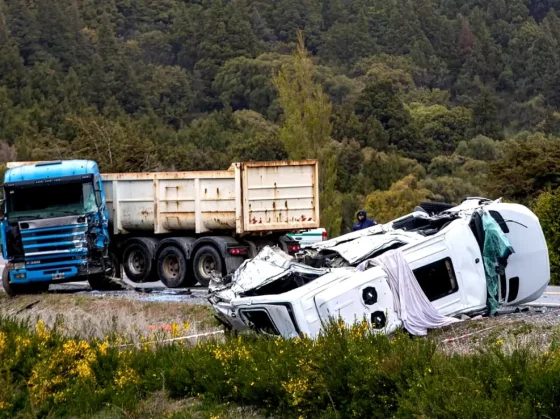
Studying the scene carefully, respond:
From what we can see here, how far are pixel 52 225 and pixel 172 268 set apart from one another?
306 centimetres

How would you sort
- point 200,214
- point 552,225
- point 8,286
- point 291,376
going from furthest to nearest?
point 552,225 < point 200,214 < point 8,286 < point 291,376

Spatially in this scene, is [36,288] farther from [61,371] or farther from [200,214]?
[61,371]

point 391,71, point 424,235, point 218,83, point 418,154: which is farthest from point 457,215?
point 391,71

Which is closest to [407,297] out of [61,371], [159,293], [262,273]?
[262,273]

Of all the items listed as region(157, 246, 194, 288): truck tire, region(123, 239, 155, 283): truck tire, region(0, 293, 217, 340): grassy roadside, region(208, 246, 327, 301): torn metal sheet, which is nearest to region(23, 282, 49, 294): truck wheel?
region(0, 293, 217, 340): grassy roadside

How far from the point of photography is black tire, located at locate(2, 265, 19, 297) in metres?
22.8

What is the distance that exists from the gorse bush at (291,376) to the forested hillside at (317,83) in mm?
25508

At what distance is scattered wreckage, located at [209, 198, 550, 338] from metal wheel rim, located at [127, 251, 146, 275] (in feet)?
27.8

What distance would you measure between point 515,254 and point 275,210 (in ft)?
27.1

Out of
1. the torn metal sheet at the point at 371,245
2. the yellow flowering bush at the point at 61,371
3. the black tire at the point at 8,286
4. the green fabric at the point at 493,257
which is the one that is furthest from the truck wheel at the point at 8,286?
the green fabric at the point at 493,257

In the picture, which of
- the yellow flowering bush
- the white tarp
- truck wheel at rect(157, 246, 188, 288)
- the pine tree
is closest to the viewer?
the yellow flowering bush

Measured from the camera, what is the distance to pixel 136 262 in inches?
969

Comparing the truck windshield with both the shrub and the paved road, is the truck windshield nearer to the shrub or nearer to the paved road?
the paved road

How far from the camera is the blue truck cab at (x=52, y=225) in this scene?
72.4ft
